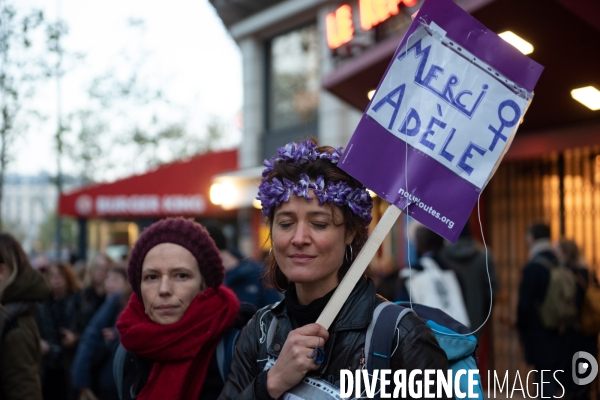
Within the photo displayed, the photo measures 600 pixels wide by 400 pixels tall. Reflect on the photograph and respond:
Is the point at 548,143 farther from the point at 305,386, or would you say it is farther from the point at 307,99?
the point at 307,99

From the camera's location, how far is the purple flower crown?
2502mm

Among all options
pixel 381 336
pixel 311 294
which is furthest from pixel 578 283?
pixel 381 336

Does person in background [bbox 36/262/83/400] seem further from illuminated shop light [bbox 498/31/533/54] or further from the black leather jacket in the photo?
illuminated shop light [bbox 498/31/533/54]

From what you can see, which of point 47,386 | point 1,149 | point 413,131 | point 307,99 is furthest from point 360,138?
point 307,99

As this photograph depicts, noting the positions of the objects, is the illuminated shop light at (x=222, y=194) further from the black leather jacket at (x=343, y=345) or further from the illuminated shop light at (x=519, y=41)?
the black leather jacket at (x=343, y=345)

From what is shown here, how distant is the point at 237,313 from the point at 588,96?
3633 mm

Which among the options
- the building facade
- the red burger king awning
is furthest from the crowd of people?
the red burger king awning

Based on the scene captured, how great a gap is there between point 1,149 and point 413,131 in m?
6.83

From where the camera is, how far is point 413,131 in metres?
2.62

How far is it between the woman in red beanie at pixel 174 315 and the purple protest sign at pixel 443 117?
1216 millimetres

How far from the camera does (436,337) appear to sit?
2.48 m

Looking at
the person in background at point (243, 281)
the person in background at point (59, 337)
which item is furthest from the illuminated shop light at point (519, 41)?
the person in background at point (59, 337)

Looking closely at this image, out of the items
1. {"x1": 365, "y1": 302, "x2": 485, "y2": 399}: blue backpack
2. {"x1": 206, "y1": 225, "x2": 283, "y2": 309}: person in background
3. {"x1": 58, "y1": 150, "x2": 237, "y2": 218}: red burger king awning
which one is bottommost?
{"x1": 365, "y1": 302, "x2": 485, "y2": 399}: blue backpack

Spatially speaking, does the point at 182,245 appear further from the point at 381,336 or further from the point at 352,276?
the point at 381,336
